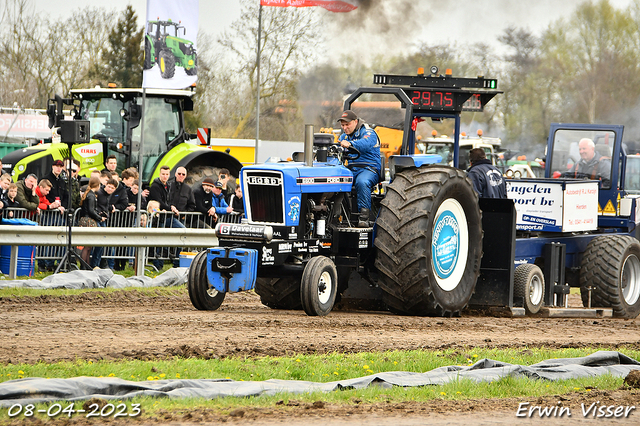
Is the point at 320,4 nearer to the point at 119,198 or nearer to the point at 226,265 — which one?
the point at 119,198

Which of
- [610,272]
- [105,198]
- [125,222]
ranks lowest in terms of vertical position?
[610,272]

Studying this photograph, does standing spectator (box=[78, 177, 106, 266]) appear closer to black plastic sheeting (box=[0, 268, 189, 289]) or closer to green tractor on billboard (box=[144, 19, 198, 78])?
black plastic sheeting (box=[0, 268, 189, 289])

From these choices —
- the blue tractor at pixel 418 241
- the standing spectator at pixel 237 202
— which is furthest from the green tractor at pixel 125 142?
the blue tractor at pixel 418 241

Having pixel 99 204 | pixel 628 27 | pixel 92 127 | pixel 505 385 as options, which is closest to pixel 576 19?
pixel 628 27

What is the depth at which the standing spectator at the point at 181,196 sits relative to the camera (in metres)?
15.0

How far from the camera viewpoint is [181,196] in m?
15.0

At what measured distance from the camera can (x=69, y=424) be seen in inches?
174

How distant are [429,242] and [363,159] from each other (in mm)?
1273

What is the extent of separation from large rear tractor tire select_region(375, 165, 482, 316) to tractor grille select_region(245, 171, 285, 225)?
1110mm

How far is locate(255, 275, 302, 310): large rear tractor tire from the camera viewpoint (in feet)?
31.8

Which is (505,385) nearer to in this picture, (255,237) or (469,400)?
(469,400)

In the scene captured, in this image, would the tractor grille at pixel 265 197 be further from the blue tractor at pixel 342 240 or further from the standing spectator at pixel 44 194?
the standing spectator at pixel 44 194

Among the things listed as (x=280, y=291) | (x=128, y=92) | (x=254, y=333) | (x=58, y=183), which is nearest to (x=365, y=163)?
(x=280, y=291)
